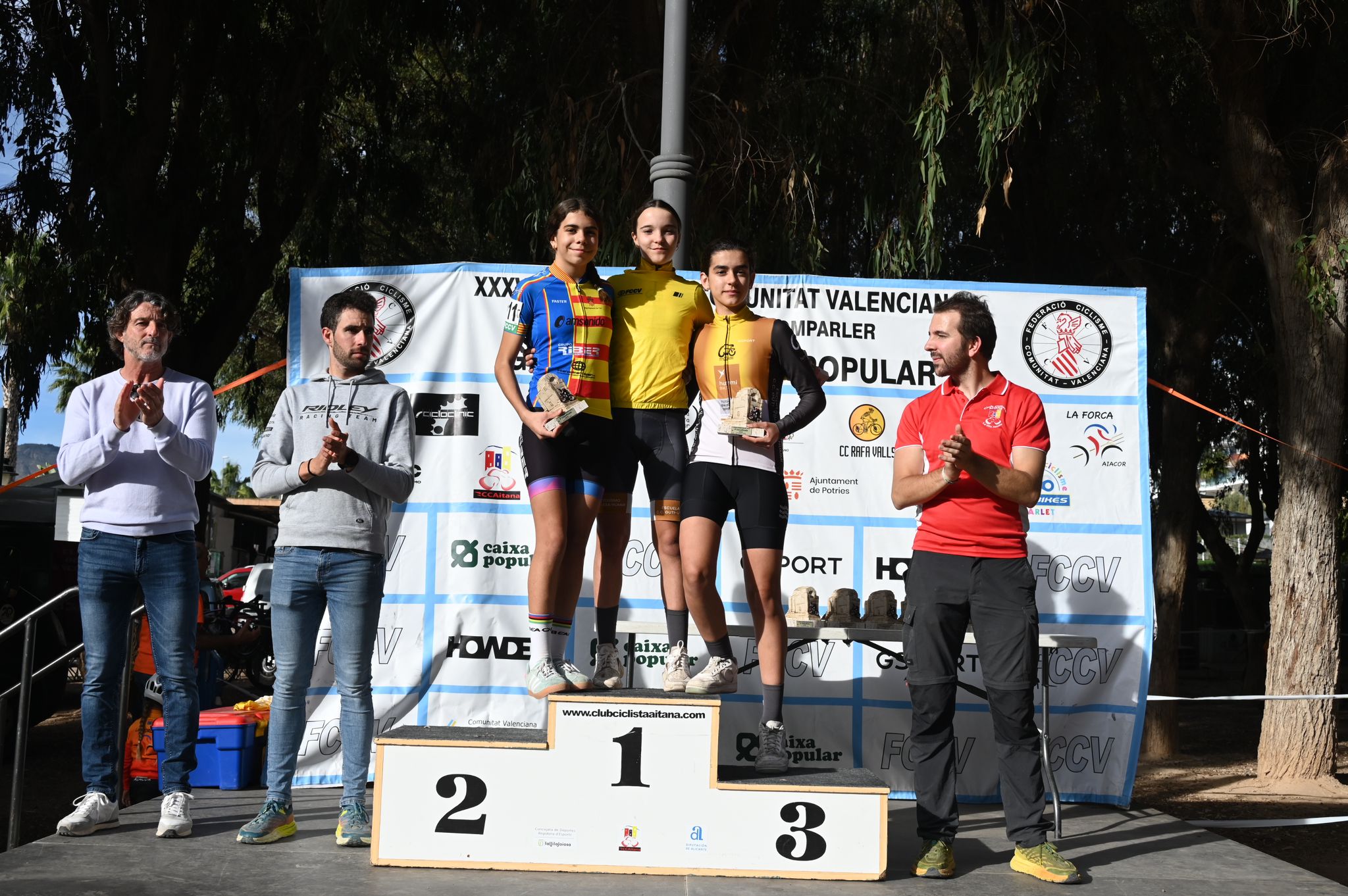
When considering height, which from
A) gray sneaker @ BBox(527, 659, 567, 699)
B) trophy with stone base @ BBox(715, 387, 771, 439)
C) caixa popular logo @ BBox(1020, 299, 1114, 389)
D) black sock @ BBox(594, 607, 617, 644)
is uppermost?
caixa popular logo @ BBox(1020, 299, 1114, 389)

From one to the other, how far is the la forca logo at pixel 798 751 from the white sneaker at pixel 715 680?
64.3 inches

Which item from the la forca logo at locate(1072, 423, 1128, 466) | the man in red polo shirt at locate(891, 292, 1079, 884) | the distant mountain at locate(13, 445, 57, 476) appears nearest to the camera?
the man in red polo shirt at locate(891, 292, 1079, 884)

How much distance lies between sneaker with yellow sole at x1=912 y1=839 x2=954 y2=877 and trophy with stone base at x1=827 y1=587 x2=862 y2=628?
157cm

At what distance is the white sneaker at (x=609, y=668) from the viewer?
4.58 m

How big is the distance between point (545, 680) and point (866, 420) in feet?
8.46

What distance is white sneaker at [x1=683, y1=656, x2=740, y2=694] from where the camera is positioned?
4.39 m

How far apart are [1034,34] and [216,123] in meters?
7.02

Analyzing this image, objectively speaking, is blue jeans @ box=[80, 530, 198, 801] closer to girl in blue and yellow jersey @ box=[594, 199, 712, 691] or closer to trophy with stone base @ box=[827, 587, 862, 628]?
girl in blue and yellow jersey @ box=[594, 199, 712, 691]

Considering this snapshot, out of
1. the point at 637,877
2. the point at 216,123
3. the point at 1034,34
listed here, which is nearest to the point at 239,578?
the point at 216,123

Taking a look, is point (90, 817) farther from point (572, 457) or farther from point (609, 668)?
point (572, 457)

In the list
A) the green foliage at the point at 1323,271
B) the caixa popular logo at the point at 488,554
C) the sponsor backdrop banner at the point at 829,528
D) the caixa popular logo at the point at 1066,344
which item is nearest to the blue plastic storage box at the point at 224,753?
the sponsor backdrop banner at the point at 829,528

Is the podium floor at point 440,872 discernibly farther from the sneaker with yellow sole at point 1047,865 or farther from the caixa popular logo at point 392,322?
the caixa popular logo at point 392,322

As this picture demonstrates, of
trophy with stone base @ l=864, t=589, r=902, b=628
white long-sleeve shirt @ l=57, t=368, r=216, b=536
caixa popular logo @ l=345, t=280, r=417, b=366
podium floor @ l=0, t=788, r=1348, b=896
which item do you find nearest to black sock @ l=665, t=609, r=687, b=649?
podium floor @ l=0, t=788, r=1348, b=896

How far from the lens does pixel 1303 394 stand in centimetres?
811
